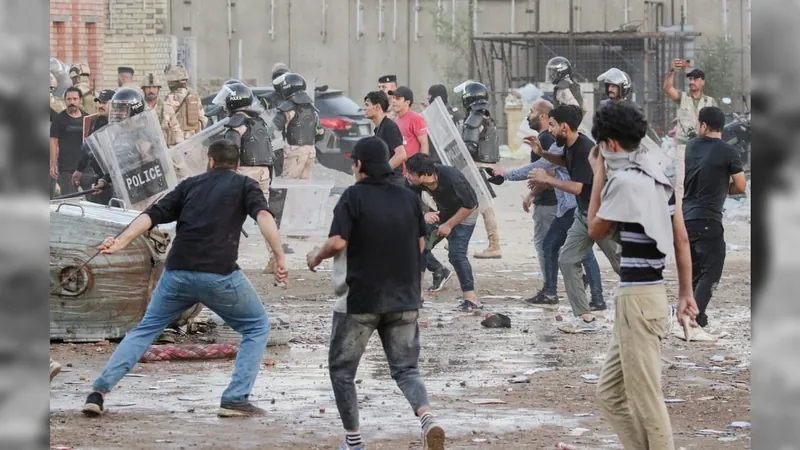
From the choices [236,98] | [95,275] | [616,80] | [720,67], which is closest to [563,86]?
[616,80]

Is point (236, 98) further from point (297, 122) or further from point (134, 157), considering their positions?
point (297, 122)

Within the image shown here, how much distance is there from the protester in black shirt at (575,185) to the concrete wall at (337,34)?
87.4 ft

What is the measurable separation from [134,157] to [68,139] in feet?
15.2

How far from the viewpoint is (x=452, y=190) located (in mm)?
10758

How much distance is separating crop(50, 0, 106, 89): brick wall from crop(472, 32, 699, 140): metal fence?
957 cm

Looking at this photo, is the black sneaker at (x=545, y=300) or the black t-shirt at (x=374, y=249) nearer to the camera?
the black t-shirt at (x=374, y=249)

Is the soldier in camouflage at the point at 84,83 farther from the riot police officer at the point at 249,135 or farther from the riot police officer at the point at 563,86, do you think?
the riot police officer at the point at 563,86

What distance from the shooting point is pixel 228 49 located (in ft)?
122

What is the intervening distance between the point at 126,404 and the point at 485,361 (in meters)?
2.59

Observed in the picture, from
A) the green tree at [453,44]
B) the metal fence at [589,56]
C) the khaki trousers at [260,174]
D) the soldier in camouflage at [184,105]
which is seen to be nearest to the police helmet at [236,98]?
the khaki trousers at [260,174]

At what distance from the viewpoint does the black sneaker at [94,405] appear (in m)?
7.01

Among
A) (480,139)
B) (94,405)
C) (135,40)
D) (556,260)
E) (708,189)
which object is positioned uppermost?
Answer: (135,40)

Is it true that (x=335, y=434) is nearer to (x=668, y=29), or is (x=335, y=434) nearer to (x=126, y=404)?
(x=126, y=404)

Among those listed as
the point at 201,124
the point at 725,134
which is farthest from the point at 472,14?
the point at 201,124
